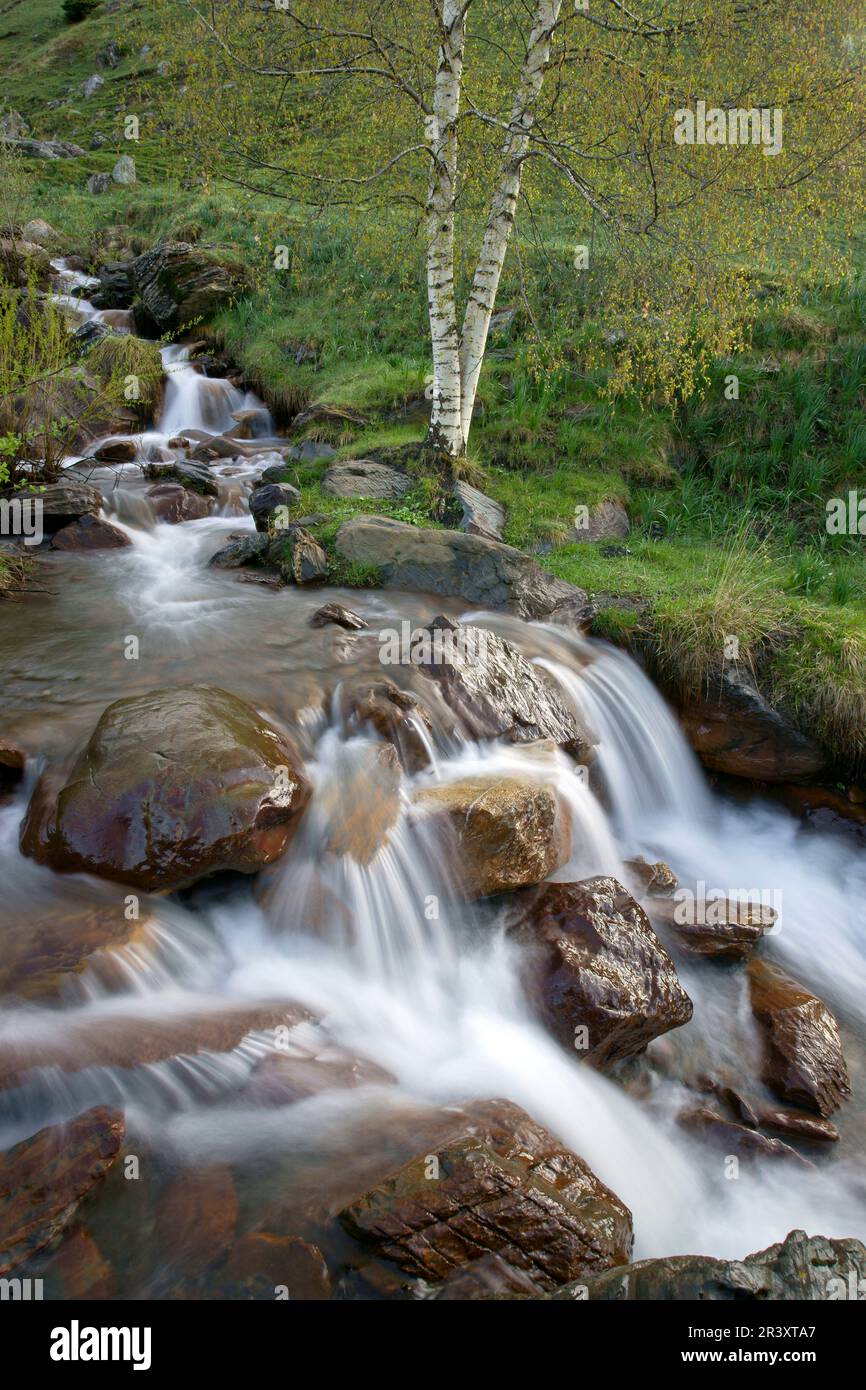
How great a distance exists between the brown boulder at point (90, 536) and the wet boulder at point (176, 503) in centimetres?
81

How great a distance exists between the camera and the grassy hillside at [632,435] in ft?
24.8

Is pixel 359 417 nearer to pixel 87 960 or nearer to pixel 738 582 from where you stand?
Result: pixel 738 582

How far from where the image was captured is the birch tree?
8.44 metres

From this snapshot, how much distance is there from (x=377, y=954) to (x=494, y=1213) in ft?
6.17

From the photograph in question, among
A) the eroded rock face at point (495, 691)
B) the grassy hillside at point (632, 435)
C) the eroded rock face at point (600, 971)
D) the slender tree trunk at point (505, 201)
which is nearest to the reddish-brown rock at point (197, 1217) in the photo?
the eroded rock face at point (600, 971)

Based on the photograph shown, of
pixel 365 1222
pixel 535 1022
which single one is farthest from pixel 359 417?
pixel 365 1222

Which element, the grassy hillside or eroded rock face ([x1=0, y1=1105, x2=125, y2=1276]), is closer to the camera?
eroded rock face ([x1=0, y1=1105, x2=125, y2=1276])

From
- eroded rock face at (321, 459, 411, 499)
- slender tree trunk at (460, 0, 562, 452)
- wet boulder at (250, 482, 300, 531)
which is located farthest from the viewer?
eroded rock face at (321, 459, 411, 499)

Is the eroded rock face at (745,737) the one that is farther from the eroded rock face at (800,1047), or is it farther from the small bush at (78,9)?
the small bush at (78,9)

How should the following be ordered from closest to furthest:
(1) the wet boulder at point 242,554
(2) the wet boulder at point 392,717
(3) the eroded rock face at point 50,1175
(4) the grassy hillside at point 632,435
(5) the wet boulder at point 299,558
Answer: (3) the eroded rock face at point 50,1175
(2) the wet boulder at point 392,717
(4) the grassy hillside at point 632,435
(5) the wet boulder at point 299,558
(1) the wet boulder at point 242,554

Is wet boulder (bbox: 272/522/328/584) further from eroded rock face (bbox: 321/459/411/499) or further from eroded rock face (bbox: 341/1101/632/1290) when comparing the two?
eroded rock face (bbox: 341/1101/632/1290)

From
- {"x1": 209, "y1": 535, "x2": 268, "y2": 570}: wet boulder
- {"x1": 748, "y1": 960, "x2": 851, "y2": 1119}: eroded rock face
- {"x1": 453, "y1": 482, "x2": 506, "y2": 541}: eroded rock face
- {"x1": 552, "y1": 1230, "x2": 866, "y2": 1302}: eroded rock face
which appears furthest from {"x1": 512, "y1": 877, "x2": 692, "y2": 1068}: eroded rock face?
{"x1": 209, "y1": 535, "x2": 268, "y2": 570}: wet boulder

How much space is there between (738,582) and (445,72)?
21.7 ft

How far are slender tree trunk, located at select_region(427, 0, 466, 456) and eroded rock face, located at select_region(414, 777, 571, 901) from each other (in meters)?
6.37
